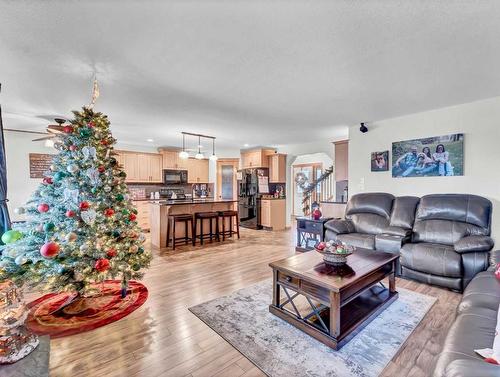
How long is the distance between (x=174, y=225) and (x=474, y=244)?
454cm

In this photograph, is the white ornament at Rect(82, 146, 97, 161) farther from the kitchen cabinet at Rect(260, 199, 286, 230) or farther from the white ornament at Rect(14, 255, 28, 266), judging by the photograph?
the kitchen cabinet at Rect(260, 199, 286, 230)

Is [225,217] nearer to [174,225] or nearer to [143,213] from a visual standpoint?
[174,225]

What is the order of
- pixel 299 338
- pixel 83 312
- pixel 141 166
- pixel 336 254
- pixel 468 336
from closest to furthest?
pixel 468 336 → pixel 299 338 → pixel 336 254 → pixel 83 312 → pixel 141 166

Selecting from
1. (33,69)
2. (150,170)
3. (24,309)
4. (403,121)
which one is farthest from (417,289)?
(150,170)

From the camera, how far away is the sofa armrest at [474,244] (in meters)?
2.70

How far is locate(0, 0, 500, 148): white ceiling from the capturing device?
5.56 feet

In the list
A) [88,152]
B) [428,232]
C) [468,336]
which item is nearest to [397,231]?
[428,232]

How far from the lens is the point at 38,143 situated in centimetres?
577

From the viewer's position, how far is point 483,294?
189 cm

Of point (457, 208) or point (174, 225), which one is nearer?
point (457, 208)

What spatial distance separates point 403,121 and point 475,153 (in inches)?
44.7

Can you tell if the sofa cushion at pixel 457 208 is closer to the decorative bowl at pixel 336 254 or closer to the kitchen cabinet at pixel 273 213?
the decorative bowl at pixel 336 254

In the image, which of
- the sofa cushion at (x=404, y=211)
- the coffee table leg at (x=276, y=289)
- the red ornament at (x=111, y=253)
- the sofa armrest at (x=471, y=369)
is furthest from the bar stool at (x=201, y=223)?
the sofa armrest at (x=471, y=369)

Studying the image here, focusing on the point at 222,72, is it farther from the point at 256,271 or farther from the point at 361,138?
the point at 361,138
